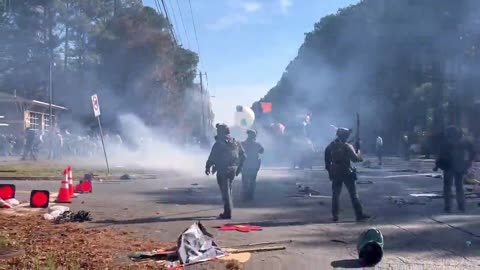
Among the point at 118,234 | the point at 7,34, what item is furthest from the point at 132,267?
the point at 7,34

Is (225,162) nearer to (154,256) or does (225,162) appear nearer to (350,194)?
(350,194)

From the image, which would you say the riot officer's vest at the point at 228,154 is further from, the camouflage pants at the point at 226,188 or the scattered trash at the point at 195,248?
the scattered trash at the point at 195,248

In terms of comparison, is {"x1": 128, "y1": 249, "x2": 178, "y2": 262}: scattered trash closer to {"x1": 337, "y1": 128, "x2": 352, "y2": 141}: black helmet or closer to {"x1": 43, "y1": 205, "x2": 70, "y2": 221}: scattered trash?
{"x1": 43, "y1": 205, "x2": 70, "y2": 221}: scattered trash

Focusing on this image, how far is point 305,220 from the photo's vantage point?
38.2ft

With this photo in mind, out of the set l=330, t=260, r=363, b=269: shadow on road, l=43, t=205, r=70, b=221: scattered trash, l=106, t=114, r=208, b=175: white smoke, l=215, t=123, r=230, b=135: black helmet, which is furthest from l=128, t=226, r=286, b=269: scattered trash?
l=106, t=114, r=208, b=175: white smoke

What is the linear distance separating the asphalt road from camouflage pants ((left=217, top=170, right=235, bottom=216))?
28 cm

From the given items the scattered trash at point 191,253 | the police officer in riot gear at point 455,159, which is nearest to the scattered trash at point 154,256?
the scattered trash at point 191,253

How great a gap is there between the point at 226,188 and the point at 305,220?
159 centimetres

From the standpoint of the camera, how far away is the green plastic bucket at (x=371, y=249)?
7680mm

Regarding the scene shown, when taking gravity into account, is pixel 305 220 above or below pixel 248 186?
below

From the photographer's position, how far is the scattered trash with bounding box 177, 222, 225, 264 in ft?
24.2

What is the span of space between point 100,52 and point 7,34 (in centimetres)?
762

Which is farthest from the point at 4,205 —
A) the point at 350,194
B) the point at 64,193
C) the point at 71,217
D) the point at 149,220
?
the point at 350,194

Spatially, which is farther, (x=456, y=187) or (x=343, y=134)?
(x=456, y=187)
